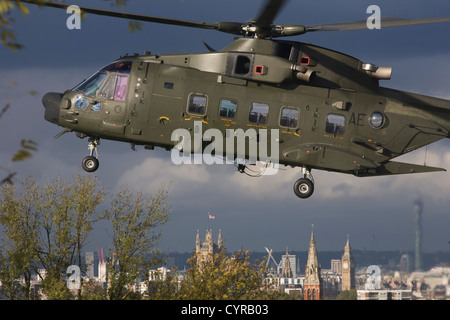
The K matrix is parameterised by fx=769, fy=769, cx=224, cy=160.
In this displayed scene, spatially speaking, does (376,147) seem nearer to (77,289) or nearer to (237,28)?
(237,28)

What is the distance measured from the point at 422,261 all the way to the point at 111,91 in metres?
23.3

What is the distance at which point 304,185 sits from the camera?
3178 cm

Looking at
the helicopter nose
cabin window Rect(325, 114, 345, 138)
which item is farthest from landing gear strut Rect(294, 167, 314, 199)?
the helicopter nose

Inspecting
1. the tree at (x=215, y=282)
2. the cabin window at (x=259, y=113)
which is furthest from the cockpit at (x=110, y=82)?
the tree at (x=215, y=282)

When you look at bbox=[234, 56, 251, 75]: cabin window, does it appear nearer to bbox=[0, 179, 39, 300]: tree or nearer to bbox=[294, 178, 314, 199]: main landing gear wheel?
bbox=[294, 178, 314, 199]: main landing gear wheel

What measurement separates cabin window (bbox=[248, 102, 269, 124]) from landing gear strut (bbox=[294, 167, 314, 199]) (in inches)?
114

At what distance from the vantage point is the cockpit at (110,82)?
103ft

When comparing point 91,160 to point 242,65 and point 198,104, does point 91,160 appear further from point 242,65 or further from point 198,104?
point 242,65

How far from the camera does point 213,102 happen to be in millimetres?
30609

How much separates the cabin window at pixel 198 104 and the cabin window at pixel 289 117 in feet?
10.2

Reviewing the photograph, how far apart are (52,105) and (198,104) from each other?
6.49 metres
